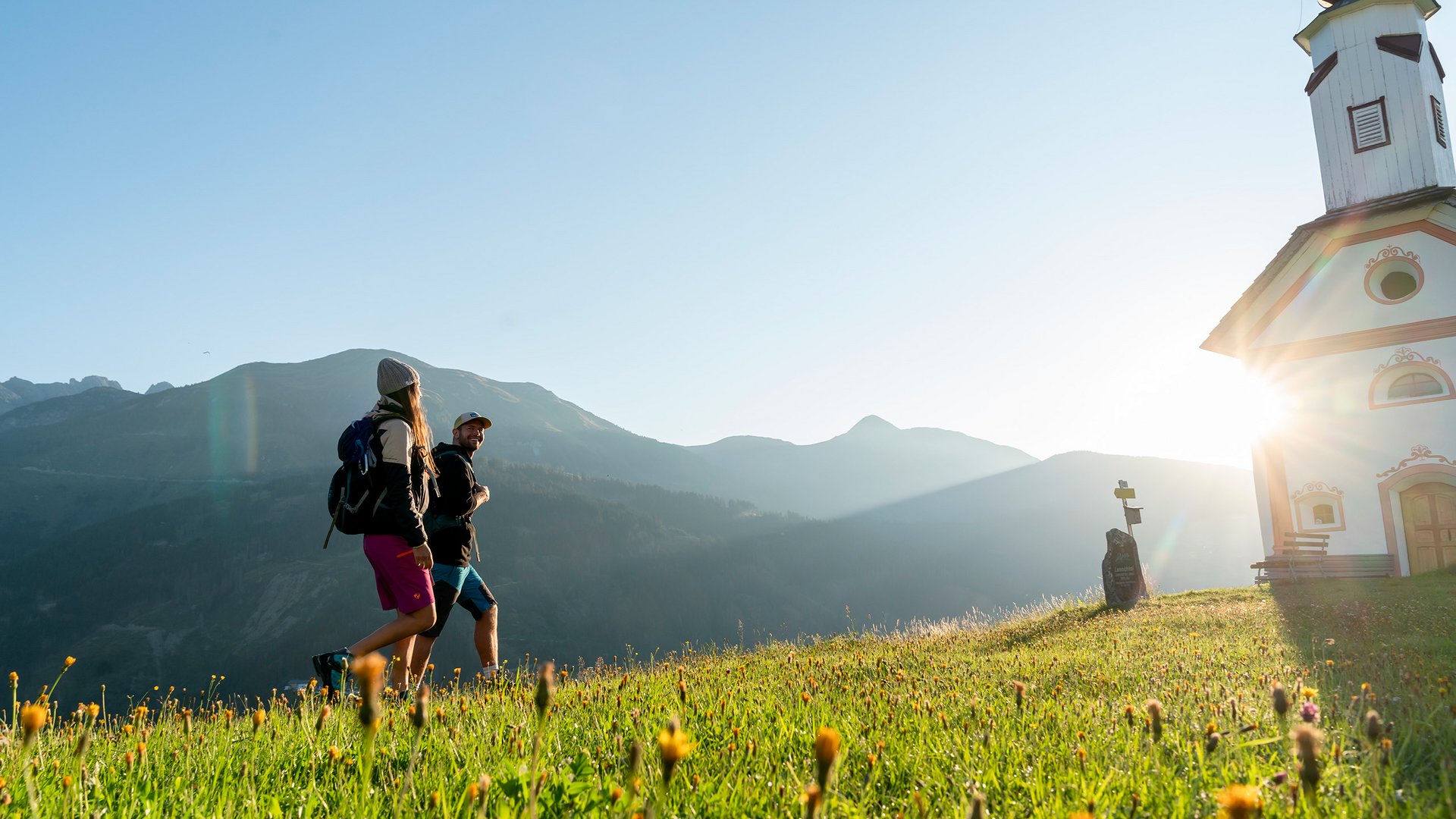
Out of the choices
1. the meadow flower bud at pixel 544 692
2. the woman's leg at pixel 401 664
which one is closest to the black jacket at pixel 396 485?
the woman's leg at pixel 401 664

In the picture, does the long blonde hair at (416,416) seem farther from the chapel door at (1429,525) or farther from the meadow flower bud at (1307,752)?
the chapel door at (1429,525)

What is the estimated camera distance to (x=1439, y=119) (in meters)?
19.9

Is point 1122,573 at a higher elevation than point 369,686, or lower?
lower

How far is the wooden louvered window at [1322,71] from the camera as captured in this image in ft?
65.8

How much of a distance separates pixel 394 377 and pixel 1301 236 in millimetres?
22681

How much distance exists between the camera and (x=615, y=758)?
2752mm

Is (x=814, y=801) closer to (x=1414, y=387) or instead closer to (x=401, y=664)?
(x=401, y=664)

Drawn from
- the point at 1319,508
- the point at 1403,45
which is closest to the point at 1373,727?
the point at 1319,508

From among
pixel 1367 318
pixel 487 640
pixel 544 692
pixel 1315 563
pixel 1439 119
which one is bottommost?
pixel 1315 563

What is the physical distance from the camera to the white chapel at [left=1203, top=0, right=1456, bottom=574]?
17453mm

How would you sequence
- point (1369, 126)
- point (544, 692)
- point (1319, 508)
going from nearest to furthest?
point (544, 692)
point (1319, 508)
point (1369, 126)

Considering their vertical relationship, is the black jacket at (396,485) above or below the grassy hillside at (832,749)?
above

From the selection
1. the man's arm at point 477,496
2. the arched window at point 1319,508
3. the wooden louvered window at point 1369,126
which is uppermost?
the wooden louvered window at point 1369,126

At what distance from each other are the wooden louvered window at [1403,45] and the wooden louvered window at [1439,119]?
4.18 feet
